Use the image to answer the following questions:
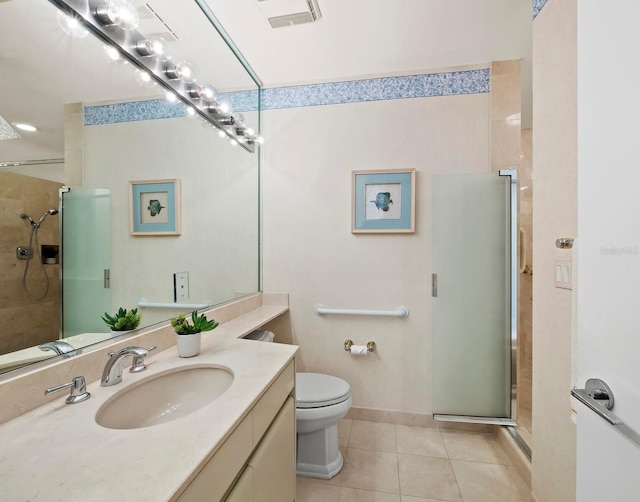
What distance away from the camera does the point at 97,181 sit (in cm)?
108

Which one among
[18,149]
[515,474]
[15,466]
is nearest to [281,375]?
[15,466]

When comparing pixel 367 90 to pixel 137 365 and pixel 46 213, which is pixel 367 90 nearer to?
pixel 46 213

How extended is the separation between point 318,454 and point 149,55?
6.95 ft

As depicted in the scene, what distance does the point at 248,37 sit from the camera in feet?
6.01

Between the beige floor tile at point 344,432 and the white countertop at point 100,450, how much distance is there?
52.4 inches

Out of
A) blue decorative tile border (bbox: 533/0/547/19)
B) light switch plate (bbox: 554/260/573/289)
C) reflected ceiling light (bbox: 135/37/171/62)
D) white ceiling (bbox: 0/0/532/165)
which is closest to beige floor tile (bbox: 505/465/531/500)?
light switch plate (bbox: 554/260/573/289)

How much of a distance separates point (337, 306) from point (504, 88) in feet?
6.13

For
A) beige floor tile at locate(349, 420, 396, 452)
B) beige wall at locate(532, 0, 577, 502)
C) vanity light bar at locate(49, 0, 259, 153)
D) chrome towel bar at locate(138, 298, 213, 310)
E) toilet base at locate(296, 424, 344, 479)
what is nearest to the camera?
vanity light bar at locate(49, 0, 259, 153)

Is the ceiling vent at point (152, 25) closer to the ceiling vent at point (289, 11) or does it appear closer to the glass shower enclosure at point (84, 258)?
the ceiling vent at point (289, 11)

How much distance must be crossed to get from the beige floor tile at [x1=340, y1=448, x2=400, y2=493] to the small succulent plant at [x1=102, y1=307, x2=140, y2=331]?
1.35 meters

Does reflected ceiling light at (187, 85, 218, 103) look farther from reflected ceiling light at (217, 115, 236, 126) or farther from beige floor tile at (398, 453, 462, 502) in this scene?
beige floor tile at (398, 453, 462, 502)

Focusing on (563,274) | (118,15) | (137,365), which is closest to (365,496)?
(137,365)

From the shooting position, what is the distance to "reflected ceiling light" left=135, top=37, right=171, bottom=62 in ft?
4.04

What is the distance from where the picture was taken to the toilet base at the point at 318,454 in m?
1.66
